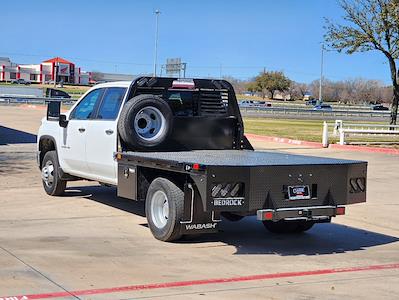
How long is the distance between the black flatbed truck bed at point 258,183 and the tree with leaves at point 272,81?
126 metres

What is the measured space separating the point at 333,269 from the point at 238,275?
1.17 metres

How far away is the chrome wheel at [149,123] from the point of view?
9062 mm

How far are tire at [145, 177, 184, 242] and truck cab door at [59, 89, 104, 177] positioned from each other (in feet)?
7.56

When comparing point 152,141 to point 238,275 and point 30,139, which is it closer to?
point 238,275

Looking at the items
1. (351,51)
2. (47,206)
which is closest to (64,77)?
(351,51)

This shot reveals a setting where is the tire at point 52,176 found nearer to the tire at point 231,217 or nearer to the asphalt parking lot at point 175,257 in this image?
the asphalt parking lot at point 175,257

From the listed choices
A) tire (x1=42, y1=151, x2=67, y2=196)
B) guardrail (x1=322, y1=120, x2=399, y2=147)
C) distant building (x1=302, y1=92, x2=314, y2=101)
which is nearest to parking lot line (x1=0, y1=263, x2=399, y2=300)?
tire (x1=42, y1=151, x2=67, y2=196)

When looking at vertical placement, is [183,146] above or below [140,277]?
above

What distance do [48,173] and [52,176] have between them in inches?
4.7

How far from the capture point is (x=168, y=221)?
7.80m

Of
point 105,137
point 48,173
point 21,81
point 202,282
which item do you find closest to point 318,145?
point 48,173

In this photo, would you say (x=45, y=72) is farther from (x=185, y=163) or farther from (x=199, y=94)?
(x=185, y=163)

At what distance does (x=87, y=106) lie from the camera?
10.5 m

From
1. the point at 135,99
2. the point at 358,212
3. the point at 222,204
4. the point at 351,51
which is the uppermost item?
the point at 351,51
